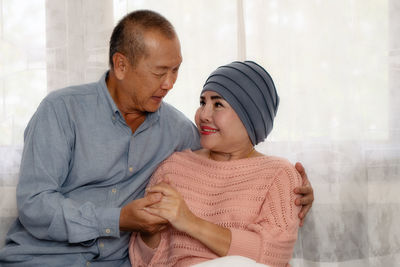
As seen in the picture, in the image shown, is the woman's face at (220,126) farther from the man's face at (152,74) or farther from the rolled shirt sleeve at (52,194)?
the rolled shirt sleeve at (52,194)

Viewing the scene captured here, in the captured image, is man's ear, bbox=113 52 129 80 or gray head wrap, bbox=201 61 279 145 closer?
gray head wrap, bbox=201 61 279 145

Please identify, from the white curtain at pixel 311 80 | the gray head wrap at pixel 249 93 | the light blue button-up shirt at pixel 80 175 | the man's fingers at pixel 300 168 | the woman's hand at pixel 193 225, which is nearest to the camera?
the woman's hand at pixel 193 225

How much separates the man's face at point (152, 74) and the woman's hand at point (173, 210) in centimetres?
44

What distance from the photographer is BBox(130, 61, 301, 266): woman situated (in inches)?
65.7

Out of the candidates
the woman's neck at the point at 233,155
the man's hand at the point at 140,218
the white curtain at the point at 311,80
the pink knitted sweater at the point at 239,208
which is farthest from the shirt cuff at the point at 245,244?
the white curtain at the point at 311,80

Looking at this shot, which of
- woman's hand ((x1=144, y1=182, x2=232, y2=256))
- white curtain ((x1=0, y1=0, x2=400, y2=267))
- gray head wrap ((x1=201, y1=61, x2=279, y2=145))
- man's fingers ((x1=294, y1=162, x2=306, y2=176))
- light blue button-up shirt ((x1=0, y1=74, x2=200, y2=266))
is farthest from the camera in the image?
white curtain ((x1=0, y1=0, x2=400, y2=267))

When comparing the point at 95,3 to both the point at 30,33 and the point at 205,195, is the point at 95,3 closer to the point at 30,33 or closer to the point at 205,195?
the point at 30,33

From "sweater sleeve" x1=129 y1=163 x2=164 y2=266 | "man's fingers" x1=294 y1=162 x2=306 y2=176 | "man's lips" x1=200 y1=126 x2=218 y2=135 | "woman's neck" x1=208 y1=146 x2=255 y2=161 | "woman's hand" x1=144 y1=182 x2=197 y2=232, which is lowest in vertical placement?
"sweater sleeve" x1=129 y1=163 x2=164 y2=266

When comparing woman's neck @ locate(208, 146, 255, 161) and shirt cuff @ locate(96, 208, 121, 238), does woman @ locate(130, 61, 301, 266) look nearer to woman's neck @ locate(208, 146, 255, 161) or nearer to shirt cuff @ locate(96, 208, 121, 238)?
woman's neck @ locate(208, 146, 255, 161)

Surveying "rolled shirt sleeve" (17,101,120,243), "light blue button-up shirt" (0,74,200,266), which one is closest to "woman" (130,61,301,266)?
"light blue button-up shirt" (0,74,200,266)

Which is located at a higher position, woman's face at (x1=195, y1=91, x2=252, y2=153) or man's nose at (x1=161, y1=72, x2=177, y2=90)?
man's nose at (x1=161, y1=72, x2=177, y2=90)

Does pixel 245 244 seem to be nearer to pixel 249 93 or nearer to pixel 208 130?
pixel 208 130

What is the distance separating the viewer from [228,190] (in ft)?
5.96

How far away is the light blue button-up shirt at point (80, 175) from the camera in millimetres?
1750
